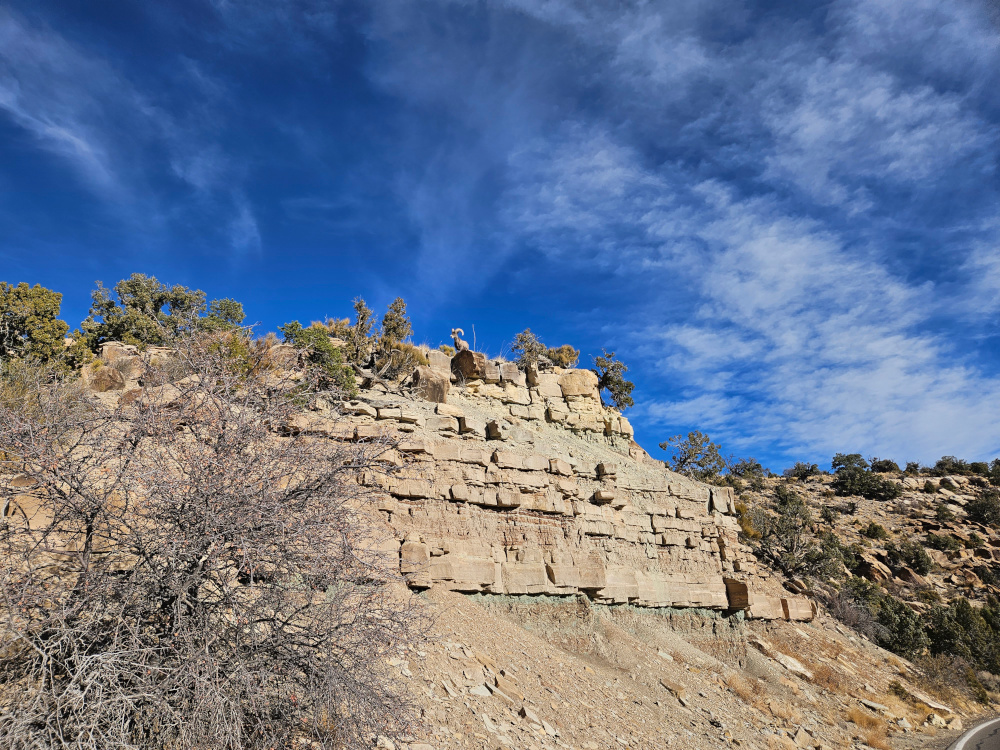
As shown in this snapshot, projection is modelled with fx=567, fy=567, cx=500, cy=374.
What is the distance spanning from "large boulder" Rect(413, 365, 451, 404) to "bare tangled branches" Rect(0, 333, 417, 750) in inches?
384

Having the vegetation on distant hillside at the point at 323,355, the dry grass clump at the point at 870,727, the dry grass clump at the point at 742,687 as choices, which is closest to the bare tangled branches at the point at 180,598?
the vegetation on distant hillside at the point at 323,355

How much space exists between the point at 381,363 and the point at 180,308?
10600 mm

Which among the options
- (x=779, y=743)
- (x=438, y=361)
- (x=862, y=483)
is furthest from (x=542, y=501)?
(x=862, y=483)

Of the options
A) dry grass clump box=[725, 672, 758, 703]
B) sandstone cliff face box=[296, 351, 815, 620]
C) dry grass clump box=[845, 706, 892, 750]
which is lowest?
dry grass clump box=[845, 706, 892, 750]

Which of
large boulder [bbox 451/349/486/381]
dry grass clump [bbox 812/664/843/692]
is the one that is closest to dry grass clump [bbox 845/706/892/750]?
dry grass clump [bbox 812/664/843/692]

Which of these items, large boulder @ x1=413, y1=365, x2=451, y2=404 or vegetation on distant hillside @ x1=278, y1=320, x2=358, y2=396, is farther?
large boulder @ x1=413, y1=365, x2=451, y2=404

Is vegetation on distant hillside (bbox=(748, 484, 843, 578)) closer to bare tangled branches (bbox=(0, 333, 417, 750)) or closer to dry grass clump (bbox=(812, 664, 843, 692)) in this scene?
dry grass clump (bbox=(812, 664, 843, 692))

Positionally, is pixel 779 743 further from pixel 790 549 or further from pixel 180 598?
pixel 790 549

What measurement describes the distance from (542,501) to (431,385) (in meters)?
4.89

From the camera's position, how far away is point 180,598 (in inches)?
190

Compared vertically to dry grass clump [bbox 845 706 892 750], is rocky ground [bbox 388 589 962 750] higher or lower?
higher

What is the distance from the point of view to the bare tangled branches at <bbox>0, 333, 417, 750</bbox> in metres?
4.49

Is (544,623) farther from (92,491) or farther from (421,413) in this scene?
(92,491)

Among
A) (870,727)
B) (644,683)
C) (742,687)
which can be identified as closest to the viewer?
(644,683)
